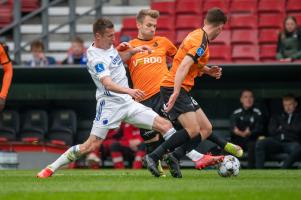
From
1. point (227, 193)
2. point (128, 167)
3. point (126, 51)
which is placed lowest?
point (128, 167)

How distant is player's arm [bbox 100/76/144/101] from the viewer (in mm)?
10328

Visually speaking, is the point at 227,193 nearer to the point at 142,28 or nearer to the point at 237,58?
the point at 142,28

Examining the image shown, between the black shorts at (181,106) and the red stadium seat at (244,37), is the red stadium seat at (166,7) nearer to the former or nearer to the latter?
the red stadium seat at (244,37)

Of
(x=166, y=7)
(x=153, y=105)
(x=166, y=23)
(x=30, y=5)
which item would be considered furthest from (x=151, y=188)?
(x=30, y=5)

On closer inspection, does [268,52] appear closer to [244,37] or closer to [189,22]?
[244,37]

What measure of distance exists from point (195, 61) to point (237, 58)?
21.7ft

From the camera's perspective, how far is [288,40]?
16250 millimetres

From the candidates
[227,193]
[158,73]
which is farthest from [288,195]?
[158,73]

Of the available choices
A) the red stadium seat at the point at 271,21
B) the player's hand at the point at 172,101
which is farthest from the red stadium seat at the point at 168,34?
the player's hand at the point at 172,101

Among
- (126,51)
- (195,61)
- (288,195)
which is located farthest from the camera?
(126,51)

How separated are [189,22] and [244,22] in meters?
1.03

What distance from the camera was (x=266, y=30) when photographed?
57.0 feet

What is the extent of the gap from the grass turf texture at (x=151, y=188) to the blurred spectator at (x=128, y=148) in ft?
17.4

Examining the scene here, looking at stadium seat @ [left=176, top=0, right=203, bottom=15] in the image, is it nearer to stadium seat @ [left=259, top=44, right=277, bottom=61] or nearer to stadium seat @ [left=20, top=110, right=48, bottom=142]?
stadium seat @ [left=259, top=44, right=277, bottom=61]
